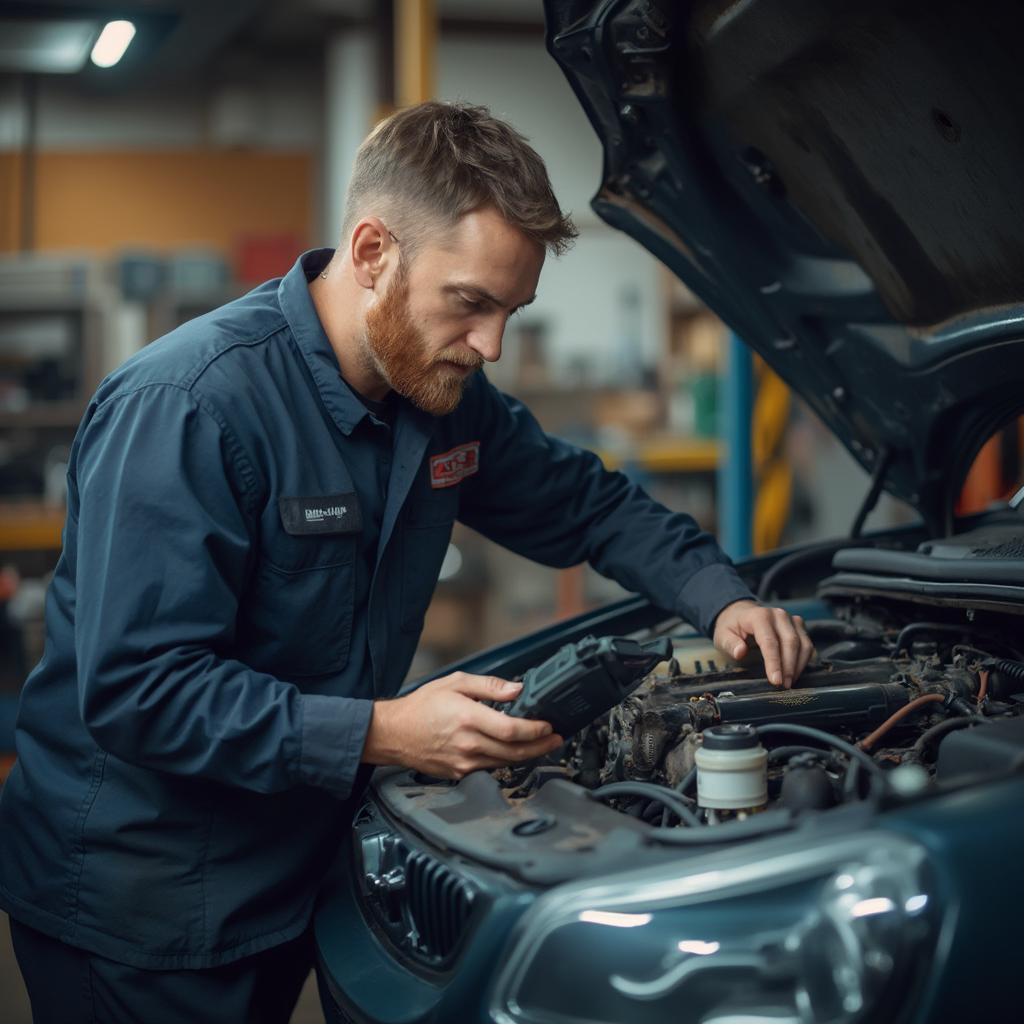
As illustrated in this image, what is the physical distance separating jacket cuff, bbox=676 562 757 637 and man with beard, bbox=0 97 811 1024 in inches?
2.0

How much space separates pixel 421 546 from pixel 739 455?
2.82 meters

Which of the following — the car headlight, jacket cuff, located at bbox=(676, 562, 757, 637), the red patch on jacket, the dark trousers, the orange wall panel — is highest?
the orange wall panel

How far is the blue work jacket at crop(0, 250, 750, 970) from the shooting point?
56.2 inches

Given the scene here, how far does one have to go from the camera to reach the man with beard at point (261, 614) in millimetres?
1434

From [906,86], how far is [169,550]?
1.06 m

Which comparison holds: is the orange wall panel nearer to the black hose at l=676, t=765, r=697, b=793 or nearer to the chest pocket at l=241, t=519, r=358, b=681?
the chest pocket at l=241, t=519, r=358, b=681

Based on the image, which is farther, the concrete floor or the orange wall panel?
the orange wall panel

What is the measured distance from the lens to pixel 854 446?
228 centimetres

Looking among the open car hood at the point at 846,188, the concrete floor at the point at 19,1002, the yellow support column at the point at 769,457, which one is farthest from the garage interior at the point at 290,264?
the open car hood at the point at 846,188

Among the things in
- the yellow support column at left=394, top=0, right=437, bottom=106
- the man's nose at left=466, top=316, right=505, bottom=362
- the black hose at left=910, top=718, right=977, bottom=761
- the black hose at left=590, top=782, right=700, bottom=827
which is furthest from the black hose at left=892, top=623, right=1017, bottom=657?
the yellow support column at left=394, top=0, right=437, bottom=106

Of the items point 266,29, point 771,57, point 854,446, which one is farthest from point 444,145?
point 266,29

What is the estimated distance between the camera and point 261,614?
1610 millimetres

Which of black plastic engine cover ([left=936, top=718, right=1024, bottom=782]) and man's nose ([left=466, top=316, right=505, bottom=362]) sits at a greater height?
man's nose ([left=466, top=316, right=505, bottom=362])

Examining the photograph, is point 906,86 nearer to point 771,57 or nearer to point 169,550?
point 771,57
